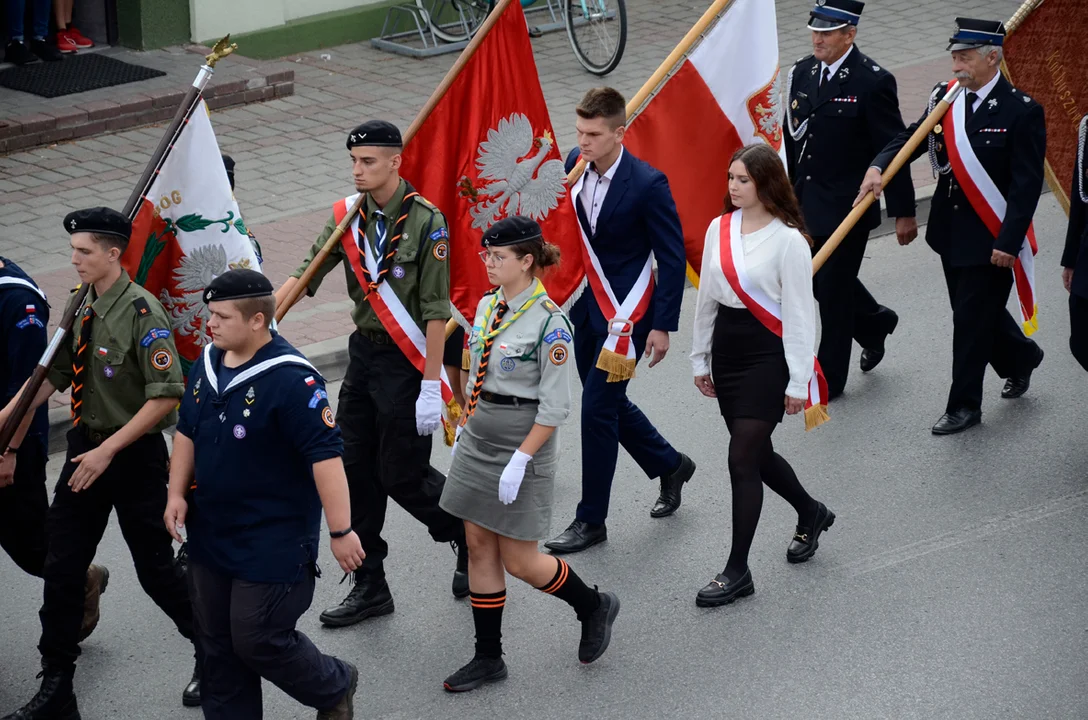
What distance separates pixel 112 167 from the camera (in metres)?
11.5

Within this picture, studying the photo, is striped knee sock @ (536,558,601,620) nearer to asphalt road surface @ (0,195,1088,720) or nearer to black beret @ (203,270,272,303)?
asphalt road surface @ (0,195,1088,720)

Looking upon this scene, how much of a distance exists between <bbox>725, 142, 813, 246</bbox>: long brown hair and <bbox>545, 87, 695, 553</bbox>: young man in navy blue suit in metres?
0.52

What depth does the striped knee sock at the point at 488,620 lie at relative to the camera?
5.48 metres

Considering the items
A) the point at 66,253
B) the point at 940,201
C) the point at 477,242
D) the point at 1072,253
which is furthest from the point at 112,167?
the point at 1072,253

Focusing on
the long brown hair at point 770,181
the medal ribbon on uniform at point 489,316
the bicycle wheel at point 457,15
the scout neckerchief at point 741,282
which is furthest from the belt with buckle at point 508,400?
the bicycle wheel at point 457,15

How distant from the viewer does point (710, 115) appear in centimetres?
720

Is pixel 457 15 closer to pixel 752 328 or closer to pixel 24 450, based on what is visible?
pixel 752 328

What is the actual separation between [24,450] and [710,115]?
11.6 feet

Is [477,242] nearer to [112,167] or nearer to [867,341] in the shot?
[867,341]

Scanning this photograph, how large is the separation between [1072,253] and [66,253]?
6.30 meters

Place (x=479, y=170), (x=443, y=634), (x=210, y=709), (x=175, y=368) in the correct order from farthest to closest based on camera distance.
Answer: (x=479, y=170), (x=443, y=634), (x=175, y=368), (x=210, y=709)

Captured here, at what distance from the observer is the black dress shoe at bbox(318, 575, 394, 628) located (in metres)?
6.01

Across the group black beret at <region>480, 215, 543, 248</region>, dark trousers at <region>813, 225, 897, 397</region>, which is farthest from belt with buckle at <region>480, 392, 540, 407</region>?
dark trousers at <region>813, 225, 897, 397</region>

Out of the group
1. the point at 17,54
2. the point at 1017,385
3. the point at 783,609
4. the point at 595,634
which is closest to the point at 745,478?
the point at 783,609
